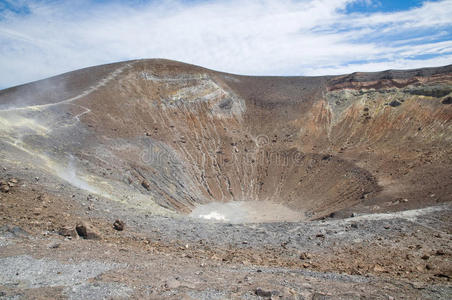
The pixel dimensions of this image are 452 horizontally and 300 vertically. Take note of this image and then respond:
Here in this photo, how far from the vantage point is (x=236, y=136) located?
36.1 m

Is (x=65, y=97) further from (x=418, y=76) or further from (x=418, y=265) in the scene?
(x=418, y=76)

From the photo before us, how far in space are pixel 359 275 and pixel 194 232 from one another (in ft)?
24.8

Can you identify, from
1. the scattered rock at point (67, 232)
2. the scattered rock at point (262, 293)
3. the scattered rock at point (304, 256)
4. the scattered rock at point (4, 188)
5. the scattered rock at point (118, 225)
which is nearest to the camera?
the scattered rock at point (262, 293)

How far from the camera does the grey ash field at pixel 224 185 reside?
912cm

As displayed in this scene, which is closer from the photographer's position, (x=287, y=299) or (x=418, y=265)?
(x=287, y=299)

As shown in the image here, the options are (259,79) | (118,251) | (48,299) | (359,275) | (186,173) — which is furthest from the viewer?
(259,79)

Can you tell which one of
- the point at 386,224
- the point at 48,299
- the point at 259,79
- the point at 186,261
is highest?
the point at 259,79

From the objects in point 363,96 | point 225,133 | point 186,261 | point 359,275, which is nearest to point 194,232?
point 186,261

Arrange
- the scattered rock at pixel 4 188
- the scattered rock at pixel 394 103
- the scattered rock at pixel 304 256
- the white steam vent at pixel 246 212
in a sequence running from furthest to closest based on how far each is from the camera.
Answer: the scattered rock at pixel 394 103, the white steam vent at pixel 246 212, the scattered rock at pixel 4 188, the scattered rock at pixel 304 256

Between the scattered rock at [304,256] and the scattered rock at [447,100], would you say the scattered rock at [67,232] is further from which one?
the scattered rock at [447,100]

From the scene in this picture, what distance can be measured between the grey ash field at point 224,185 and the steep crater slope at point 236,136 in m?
0.17

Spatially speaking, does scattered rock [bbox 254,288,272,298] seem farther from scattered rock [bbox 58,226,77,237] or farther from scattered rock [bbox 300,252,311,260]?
scattered rock [bbox 58,226,77,237]

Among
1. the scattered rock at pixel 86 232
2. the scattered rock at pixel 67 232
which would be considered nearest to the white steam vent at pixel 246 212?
the scattered rock at pixel 86 232

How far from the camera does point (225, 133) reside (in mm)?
36156
